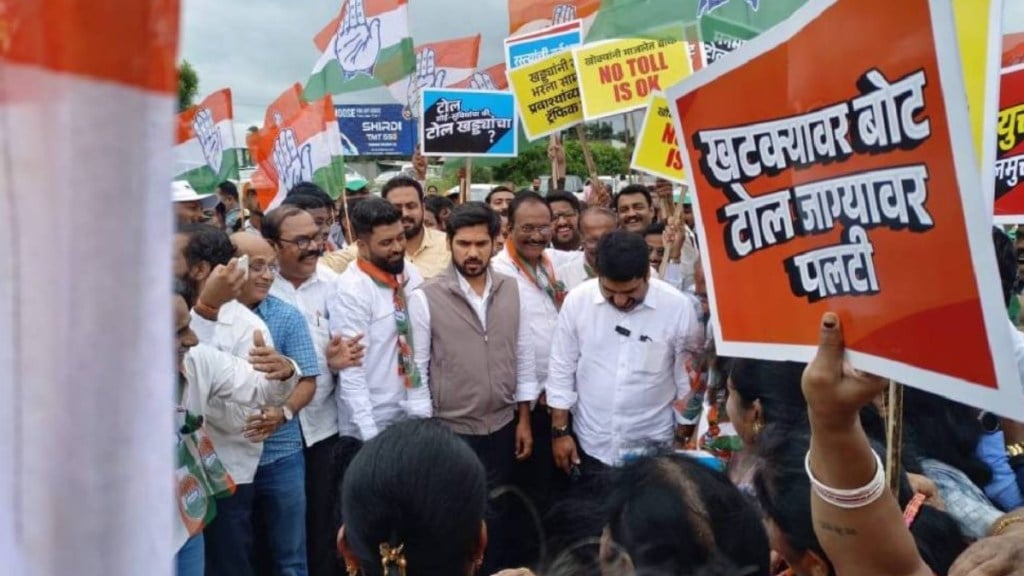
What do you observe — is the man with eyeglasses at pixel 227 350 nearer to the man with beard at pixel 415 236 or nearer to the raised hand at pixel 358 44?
the man with beard at pixel 415 236

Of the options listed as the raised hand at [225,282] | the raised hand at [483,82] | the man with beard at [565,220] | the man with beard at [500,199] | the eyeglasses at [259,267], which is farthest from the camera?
the raised hand at [483,82]

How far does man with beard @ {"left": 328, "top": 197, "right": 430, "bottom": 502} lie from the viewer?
4.02 meters

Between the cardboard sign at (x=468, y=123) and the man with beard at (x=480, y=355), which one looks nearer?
the man with beard at (x=480, y=355)

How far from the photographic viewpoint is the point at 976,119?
1842 mm

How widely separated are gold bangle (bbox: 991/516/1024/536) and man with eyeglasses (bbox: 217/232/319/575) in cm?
249

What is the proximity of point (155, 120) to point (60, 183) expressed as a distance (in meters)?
0.07

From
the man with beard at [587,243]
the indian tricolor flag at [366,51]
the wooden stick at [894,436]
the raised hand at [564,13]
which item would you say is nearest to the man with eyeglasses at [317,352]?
the man with beard at [587,243]

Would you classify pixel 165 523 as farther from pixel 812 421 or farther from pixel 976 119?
pixel 976 119

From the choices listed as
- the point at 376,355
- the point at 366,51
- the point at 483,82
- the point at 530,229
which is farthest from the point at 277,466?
the point at 483,82

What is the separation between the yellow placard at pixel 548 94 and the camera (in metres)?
6.98

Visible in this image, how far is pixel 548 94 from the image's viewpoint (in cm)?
707

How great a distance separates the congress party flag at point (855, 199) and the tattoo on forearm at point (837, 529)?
265 mm

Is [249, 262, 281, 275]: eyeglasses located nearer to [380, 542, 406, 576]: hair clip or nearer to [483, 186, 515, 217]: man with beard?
[380, 542, 406, 576]: hair clip

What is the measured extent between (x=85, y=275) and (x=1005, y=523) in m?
2.05
